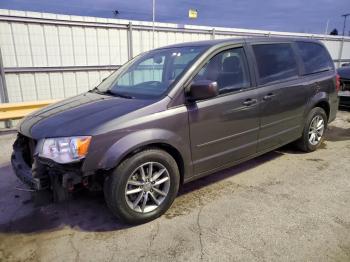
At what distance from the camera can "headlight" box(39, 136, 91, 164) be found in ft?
8.70

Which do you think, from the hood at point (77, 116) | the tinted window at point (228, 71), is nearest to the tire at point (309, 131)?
the tinted window at point (228, 71)

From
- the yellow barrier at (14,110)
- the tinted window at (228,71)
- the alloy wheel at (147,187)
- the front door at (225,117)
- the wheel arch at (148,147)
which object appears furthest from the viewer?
the yellow barrier at (14,110)

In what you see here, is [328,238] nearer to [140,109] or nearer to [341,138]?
[140,109]

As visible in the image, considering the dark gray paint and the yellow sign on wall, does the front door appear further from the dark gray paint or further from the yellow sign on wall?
the yellow sign on wall

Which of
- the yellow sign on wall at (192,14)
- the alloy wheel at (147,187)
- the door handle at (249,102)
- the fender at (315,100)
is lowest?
the alloy wheel at (147,187)

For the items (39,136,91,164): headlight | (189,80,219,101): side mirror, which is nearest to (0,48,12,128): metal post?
(39,136,91,164): headlight

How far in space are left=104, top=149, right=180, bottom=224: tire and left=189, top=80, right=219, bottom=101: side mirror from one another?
0.68 metres

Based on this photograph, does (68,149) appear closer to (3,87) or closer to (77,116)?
(77,116)

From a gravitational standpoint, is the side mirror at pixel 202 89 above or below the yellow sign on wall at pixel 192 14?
below

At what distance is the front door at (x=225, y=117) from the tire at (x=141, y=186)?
38 cm

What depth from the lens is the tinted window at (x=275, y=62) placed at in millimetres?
3951

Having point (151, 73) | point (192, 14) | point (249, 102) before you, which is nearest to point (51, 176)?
point (151, 73)

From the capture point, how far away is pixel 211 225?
A: 9.88ft

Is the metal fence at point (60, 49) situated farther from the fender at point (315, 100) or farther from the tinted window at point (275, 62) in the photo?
the tinted window at point (275, 62)
